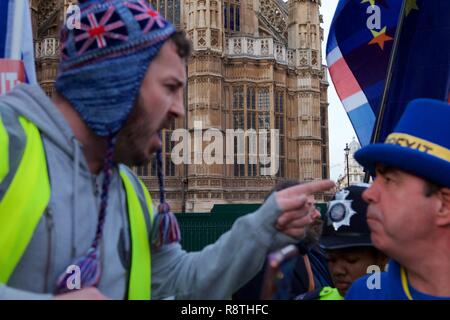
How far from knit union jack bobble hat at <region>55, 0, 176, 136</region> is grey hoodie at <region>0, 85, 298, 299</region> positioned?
3.6 inches

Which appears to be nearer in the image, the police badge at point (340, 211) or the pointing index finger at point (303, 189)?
the pointing index finger at point (303, 189)

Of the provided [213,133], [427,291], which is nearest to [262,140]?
[213,133]

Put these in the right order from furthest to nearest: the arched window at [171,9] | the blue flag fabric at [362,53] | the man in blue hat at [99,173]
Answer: the arched window at [171,9]
the blue flag fabric at [362,53]
the man in blue hat at [99,173]

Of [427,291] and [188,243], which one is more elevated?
[427,291]

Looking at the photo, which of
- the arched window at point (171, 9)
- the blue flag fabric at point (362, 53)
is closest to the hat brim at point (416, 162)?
the blue flag fabric at point (362, 53)

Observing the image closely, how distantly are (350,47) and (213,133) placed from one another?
1437 cm

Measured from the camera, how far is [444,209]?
157 cm

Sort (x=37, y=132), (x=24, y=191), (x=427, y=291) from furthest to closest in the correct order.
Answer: (x=427, y=291) < (x=37, y=132) < (x=24, y=191)

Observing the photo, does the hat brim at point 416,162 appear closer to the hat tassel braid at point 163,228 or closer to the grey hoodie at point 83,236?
the grey hoodie at point 83,236

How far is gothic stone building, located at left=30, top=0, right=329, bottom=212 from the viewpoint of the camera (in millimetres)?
20141

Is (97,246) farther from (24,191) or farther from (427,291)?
(427,291)

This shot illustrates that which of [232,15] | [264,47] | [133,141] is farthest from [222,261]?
[232,15]

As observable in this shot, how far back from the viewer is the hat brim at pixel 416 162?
1535mm

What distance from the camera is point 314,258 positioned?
12.0ft
